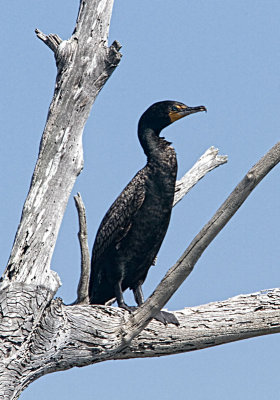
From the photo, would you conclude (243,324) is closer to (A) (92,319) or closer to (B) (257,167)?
(A) (92,319)

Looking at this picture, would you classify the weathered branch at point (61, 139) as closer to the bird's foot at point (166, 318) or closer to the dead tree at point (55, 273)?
the dead tree at point (55, 273)

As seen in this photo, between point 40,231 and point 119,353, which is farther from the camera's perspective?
point 119,353

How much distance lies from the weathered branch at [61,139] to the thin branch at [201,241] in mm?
596

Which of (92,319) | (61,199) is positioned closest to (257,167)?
(61,199)

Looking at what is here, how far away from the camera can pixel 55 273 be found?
4531 mm

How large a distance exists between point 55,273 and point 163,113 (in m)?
2.06

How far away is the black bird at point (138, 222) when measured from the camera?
5836 millimetres

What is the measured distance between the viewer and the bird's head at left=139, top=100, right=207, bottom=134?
19.9ft

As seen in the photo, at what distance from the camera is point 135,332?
4.77 m

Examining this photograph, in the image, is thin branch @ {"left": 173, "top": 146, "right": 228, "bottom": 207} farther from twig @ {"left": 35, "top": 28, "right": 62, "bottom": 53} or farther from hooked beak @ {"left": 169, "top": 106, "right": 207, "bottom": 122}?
twig @ {"left": 35, "top": 28, "right": 62, "bottom": 53}

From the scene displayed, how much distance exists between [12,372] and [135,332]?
820 millimetres

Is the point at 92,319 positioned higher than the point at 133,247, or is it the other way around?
the point at 133,247

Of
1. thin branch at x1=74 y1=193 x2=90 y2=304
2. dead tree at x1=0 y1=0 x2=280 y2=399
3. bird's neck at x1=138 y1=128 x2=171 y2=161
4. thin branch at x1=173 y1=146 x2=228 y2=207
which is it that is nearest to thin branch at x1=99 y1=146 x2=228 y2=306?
thin branch at x1=173 y1=146 x2=228 y2=207

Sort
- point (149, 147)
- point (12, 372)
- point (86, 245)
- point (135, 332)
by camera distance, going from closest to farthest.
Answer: point (12, 372)
point (135, 332)
point (86, 245)
point (149, 147)
